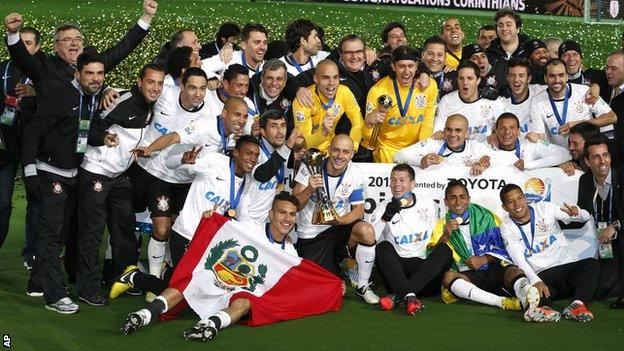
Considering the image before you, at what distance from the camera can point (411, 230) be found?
390 inches

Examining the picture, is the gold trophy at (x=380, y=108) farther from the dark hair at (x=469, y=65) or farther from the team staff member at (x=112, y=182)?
the team staff member at (x=112, y=182)

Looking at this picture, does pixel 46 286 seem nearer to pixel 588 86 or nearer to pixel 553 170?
pixel 553 170

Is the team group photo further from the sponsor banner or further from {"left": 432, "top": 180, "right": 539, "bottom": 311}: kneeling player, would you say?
the sponsor banner

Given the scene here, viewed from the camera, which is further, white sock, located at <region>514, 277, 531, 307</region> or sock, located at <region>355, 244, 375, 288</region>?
sock, located at <region>355, 244, 375, 288</region>

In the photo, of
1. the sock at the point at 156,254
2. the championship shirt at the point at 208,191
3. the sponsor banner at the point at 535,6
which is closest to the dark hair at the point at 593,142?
the championship shirt at the point at 208,191

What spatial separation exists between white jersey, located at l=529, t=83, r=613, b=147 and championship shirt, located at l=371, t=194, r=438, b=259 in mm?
1611

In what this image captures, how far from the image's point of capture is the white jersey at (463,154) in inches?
414

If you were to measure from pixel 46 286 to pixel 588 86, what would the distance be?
205 inches

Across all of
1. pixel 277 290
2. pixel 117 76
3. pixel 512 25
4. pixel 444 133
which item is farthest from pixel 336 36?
pixel 277 290

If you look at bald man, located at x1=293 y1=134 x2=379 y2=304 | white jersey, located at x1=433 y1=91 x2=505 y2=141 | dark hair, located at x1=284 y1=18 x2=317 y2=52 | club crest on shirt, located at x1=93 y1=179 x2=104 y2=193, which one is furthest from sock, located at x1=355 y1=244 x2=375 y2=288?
dark hair, located at x1=284 y1=18 x2=317 y2=52

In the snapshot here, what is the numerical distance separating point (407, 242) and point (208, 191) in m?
1.70

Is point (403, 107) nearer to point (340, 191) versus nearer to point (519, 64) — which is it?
point (519, 64)

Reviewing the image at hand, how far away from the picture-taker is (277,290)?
30.1 ft

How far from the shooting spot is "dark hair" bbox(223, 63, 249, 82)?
412 inches
